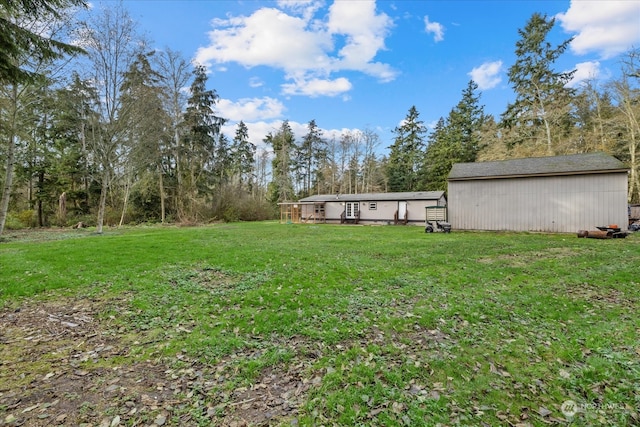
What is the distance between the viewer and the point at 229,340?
362cm

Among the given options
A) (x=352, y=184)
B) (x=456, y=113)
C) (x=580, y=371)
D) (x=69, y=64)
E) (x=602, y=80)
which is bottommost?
(x=580, y=371)

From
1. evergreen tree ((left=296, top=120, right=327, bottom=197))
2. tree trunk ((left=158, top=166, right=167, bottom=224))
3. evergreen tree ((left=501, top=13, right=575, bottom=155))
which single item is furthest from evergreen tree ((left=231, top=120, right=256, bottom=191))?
evergreen tree ((left=501, top=13, right=575, bottom=155))

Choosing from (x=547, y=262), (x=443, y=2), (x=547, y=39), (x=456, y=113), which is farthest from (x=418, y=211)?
(x=456, y=113)

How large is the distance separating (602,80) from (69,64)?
33.2 meters

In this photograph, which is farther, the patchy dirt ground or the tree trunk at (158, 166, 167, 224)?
the tree trunk at (158, 166, 167, 224)

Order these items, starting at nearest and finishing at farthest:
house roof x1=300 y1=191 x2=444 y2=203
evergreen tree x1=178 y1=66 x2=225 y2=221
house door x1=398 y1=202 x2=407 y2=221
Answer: house roof x1=300 y1=191 x2=444 y2=203 < house door x1=398 y1=202 x2=407 y2=221 < evergreen tree x1=178 y1=66 x2=225 y2=221

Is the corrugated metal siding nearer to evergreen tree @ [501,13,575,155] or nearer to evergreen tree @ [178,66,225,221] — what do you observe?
evergreen tree @ [501,13,575,155]

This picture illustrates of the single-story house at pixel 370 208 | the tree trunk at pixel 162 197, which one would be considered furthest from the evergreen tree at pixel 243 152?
the tree trunk at pixel 162 197

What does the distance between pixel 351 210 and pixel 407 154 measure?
18.2 metres

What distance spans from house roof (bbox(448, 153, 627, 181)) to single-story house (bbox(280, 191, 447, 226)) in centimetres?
548

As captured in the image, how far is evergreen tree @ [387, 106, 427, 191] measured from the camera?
38344 millimetres

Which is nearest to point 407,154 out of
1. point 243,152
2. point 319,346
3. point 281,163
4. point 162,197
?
point 281,163

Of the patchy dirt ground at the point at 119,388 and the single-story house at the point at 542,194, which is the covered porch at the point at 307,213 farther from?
the patchy dirt ground at the point at 119,388

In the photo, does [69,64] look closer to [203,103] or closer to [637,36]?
[203,103]
